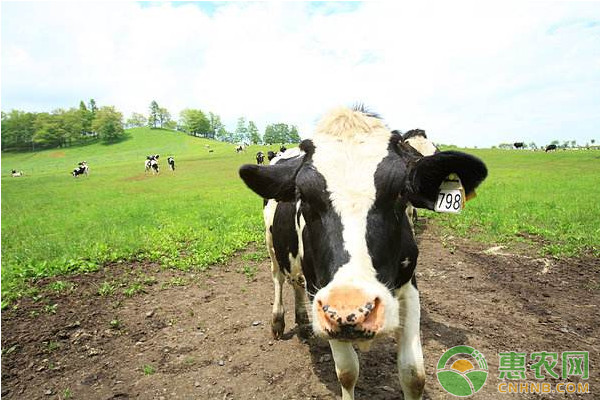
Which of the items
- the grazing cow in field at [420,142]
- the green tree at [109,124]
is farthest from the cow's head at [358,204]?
the green tree at [109,124]

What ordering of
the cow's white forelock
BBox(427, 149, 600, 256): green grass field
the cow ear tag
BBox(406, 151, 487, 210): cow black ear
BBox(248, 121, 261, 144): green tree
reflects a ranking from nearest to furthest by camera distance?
the cow's white forelock → BBox(406, 151, 487, 210): cow black ear → the cow ear tag → BBox(427, 149, 600, 256): green grass field → BBox(248, 121, 261, 144): green tree

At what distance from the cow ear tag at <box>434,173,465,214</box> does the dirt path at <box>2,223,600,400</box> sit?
193cm

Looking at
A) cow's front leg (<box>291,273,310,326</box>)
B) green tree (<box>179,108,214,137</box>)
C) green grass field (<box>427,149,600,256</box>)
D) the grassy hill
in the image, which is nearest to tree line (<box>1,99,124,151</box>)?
green tree (<box>179,108,214,137</box>)

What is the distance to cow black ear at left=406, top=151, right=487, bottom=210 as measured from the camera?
2.62 meters

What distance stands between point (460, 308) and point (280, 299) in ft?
8.35

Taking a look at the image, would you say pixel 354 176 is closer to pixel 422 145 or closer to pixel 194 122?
pixel 422 145

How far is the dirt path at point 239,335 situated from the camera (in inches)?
153

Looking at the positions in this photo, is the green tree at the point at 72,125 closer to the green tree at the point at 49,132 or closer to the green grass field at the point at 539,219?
the green tree at the point at 49,132

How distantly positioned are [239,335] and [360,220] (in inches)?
129

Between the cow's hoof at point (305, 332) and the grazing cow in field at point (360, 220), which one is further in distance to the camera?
the cow's hoof at point (305, 332)

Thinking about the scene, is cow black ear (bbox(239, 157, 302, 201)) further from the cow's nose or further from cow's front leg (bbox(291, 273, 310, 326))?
cow's front leg (bbox(291, 273, 310, 326))

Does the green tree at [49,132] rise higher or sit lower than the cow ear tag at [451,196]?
higher

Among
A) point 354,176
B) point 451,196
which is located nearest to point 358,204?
point 354,176

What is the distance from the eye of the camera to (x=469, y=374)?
12.5 ft
